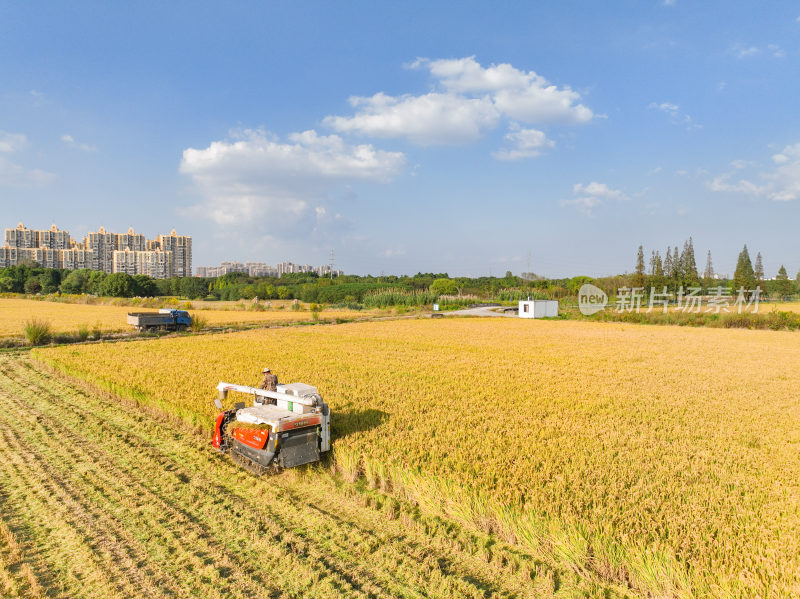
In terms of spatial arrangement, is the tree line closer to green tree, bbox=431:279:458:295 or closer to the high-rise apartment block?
green tree, bbox=431:279:458:295

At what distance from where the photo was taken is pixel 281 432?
6574 mm

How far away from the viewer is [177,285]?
12050 cm

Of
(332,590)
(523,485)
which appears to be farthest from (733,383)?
(332,590)

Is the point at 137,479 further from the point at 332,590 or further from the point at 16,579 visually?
the point at 332,590

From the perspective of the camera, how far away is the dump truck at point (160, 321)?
2914cm

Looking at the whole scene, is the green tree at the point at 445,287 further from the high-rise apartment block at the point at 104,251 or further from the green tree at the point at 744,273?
the high-rise apartment block at the point at 104,251

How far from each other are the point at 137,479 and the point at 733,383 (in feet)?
56.0

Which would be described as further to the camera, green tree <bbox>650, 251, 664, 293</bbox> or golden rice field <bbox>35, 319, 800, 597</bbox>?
green tree <bbox>650, 251, 664, 293</bbox>

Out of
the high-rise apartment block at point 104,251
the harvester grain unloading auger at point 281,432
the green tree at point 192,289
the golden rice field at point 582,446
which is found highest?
the high-rise apartment block at point 104,251

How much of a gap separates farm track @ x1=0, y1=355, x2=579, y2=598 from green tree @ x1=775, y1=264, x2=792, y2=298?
12069 cm

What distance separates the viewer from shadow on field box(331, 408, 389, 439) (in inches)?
328

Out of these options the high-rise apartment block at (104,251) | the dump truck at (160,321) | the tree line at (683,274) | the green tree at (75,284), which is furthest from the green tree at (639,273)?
the high-rise apartment block at (104,251)

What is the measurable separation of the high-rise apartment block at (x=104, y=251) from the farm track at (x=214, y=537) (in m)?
188

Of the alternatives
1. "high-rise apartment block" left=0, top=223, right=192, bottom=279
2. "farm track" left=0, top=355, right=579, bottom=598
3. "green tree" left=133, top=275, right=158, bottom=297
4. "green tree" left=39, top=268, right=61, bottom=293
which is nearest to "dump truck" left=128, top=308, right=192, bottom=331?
"farm track" left=0, top=355, right=579, bottom=598
